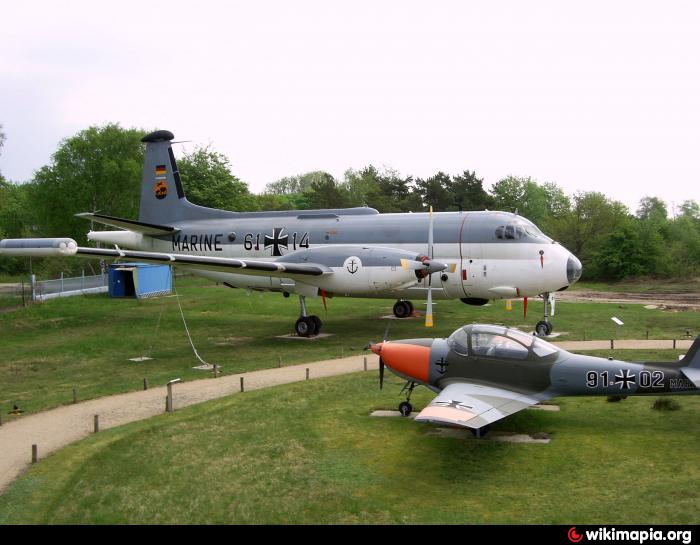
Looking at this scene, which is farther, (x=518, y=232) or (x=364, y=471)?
(x=518, y=232)

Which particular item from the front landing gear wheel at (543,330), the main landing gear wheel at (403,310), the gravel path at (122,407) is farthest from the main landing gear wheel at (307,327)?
the front landing gear wheel at (543,330)

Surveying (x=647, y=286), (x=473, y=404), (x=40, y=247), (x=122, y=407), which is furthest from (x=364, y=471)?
(x=647, y=286)

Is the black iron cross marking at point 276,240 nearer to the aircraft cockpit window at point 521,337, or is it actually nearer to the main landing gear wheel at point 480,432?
the aircraft cockpit window at point 521,337

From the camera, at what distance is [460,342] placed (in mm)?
14492

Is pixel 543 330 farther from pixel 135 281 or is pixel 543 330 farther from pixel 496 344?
pixel 135 281

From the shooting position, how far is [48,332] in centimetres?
3083

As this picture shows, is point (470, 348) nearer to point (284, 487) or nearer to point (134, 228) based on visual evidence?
point (284, 487)

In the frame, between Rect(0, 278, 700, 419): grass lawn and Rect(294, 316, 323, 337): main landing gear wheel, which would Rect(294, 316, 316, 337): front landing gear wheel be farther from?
Rect(0, 278, 700, 419): grass lawn

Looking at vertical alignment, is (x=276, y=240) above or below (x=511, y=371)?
above

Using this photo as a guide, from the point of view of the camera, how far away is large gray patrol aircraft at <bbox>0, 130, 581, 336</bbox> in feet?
80.3

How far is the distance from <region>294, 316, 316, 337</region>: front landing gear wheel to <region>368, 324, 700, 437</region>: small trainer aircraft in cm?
1287

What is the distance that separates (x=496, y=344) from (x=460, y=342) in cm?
81
